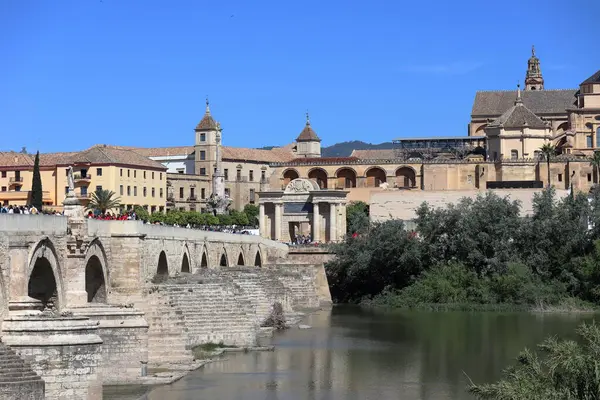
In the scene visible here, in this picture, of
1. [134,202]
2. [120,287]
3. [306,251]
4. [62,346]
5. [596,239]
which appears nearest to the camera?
[62,346]

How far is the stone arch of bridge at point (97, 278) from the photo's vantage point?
1364 inches

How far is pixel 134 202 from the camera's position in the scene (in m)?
94.2

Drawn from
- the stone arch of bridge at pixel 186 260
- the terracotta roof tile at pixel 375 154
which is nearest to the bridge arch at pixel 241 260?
the stone arch of bridge at pixel 186 260

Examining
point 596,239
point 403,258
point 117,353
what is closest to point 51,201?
point 403,258

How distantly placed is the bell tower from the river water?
254 feet

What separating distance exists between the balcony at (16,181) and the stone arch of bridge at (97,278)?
47.8m

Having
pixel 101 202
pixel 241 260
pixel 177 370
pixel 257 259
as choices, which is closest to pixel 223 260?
pixel 241 260

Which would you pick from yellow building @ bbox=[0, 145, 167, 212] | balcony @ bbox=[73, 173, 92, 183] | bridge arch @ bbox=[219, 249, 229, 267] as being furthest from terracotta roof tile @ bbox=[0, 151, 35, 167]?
bridge arch @ bbox=[219, 249, 229, 267]

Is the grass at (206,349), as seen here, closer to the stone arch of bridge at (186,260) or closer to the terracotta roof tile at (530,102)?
the stone arch of bridge at (186,260)

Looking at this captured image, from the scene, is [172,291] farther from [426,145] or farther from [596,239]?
[426,145]

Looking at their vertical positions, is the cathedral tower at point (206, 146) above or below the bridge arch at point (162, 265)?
above

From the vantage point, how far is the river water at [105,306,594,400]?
3281 cm

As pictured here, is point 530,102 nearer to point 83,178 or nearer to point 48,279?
point 83,178

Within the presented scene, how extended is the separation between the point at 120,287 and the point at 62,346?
992 cm
